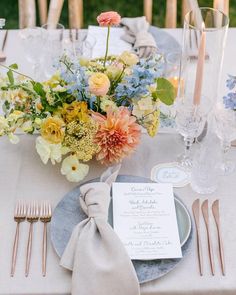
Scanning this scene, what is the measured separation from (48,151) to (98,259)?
0.32m

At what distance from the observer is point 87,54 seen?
1.73 m

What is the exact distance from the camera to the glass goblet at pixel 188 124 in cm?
136

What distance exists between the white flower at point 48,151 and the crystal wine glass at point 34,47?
16.5 inches

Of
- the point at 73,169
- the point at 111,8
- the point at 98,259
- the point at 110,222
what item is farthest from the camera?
the point at 111,8

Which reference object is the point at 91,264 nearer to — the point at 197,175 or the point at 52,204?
the point at 52,204

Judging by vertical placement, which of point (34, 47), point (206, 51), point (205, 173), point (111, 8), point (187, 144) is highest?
point (111, 8)

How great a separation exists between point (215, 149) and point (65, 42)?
2.13 feet

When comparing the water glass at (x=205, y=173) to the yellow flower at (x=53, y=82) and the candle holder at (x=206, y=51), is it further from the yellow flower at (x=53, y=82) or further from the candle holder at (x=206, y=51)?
the yellow flower at (x=53, y=82)

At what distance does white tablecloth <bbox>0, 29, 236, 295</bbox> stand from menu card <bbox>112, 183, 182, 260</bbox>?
1.9 inches

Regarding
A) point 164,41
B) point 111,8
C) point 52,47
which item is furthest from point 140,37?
point 111,8

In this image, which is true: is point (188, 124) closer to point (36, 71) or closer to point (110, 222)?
point (110, 222)

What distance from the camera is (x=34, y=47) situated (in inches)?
66.2

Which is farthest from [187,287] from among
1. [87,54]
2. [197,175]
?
[87,54]

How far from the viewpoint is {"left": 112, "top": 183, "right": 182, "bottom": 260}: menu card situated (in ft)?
3.77
